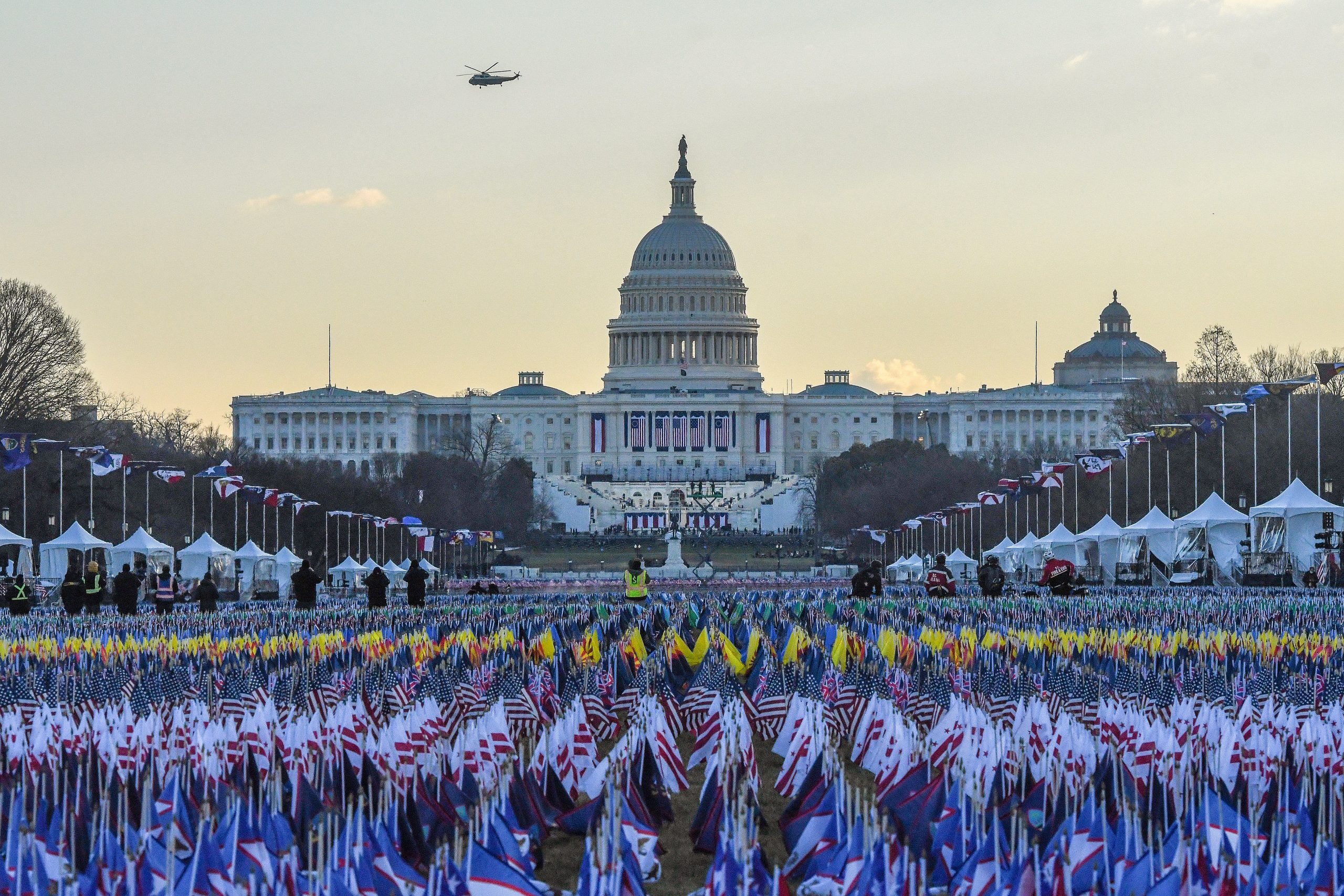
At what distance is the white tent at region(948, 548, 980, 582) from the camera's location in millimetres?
78812

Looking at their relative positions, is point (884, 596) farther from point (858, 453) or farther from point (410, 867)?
point (858, 453)

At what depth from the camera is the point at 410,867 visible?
40.3 feet

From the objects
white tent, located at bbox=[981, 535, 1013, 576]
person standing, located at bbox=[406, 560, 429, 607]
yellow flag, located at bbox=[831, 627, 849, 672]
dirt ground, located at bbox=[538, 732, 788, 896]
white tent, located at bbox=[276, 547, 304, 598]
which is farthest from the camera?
white tent, located at bbox=[981, 535, 1013, 576]

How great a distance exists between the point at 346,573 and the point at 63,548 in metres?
18.9

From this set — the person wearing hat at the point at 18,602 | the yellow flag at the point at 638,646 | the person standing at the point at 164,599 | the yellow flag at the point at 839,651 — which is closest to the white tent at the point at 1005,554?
the person standing at the point at 164,599

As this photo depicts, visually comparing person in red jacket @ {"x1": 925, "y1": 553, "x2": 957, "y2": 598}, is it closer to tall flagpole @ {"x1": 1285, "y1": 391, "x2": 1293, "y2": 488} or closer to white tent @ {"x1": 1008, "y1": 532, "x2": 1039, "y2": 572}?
tall flagpole @ {"x1": 1285, "y1": 391, "x2": 1293, "y2": 488}

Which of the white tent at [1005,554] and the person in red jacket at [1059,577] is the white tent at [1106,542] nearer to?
the white tent at [1005,554]

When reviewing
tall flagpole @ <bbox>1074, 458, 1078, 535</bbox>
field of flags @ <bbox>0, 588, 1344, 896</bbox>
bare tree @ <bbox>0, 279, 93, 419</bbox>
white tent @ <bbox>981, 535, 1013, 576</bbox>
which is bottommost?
field of flags @ <bbox>0, 588, 1344, 896</bbox>

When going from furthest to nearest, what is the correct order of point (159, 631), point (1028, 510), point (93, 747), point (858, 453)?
point (858, 453)
point (1028, 510)
point (159, 631)
point (93, 747)

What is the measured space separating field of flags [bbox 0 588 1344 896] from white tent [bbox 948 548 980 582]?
168 feet

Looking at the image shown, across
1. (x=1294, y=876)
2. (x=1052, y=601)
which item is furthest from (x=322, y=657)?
(x=1052, y=601)

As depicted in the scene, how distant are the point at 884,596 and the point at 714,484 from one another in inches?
5303

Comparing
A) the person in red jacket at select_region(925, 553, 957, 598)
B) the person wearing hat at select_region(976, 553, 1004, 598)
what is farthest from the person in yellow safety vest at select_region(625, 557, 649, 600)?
the person wearing hat at select_region(976, 553, 1004, 598)

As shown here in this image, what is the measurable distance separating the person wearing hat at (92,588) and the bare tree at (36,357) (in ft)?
143
